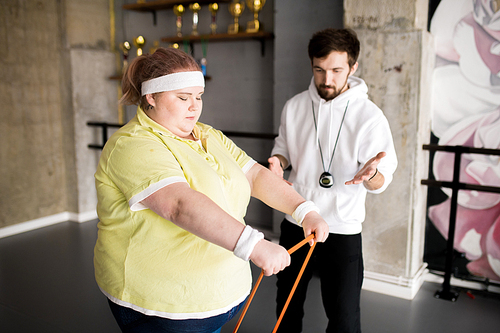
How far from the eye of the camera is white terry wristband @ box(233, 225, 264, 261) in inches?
37.8

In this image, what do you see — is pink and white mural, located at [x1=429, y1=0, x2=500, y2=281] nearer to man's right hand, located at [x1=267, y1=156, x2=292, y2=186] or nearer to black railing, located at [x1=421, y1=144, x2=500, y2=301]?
black railing, located at [x1=421, y1=144, x2=500, y2=301]

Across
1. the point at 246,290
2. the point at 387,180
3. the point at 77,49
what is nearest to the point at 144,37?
the point at 77,49

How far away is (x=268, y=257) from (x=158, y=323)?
41cm

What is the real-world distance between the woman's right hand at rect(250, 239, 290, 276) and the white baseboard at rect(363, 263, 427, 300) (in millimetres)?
2231

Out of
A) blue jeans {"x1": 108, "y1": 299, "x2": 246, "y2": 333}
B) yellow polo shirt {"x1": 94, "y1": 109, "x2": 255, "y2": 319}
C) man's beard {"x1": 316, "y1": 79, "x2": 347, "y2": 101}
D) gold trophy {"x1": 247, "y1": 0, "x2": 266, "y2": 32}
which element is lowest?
blue jeans {"x1": 108, "y1": 299, "x2": 246, "y2": 333}

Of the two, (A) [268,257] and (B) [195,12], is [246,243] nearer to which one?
(A) [268,257]

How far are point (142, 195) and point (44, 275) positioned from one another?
2743 mm

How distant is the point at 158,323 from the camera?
1.15 meters

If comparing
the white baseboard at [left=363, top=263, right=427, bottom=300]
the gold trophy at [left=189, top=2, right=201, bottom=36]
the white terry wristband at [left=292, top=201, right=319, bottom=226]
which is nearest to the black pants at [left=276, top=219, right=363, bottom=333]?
the white terry wristband at [left=292, top=201, right=319, bottom=226]

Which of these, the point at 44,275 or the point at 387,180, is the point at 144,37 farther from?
the point at 387,180

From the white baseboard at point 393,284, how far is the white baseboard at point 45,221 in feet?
10.6

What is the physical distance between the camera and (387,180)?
71.3 inches

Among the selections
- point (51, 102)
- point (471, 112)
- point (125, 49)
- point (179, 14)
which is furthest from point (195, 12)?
point (471, 112)

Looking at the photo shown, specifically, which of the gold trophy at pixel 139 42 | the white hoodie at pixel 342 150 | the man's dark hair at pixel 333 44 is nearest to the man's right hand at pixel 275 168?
the white hoodie at pixel 342 150
